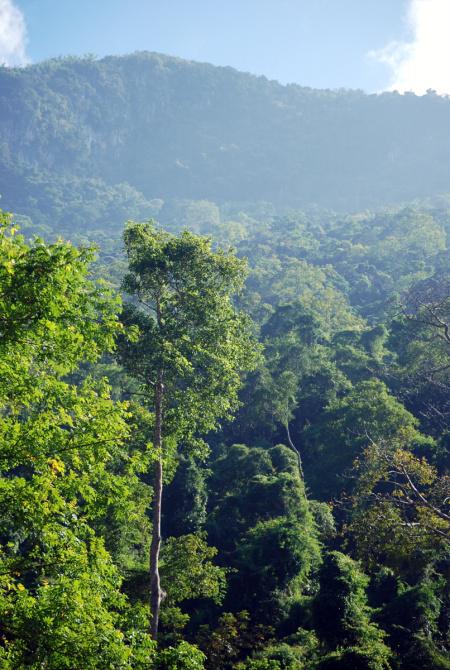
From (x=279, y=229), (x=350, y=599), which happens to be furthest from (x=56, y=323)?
(x=279, y=229)

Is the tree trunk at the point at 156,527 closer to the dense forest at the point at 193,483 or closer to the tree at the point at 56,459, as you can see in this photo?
the dense forest at the point at 193,483

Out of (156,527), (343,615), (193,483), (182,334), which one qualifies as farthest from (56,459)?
(193,483)

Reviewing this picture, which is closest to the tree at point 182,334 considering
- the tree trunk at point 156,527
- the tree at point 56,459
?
the tree trunk at point 156,527

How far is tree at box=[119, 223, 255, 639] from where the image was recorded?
16.1m

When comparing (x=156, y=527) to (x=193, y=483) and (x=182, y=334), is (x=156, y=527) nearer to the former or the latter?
(x=182, y=334)

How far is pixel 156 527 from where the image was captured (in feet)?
49.5

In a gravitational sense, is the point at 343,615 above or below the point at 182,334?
below

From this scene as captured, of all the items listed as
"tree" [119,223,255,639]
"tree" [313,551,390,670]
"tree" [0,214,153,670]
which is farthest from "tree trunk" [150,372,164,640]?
"tree" [0,214,153,670]

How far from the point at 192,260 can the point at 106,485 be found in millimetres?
9390

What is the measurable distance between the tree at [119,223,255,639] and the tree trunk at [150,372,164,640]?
0.04 metres

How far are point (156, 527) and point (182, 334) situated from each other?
18.2 feet

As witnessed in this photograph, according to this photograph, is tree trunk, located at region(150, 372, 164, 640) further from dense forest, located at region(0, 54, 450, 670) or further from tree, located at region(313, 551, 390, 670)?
tree, located at region(313, 551, 390, 670)

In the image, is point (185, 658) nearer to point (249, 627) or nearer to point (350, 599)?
point (350, 599)

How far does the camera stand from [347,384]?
45.0 metres
